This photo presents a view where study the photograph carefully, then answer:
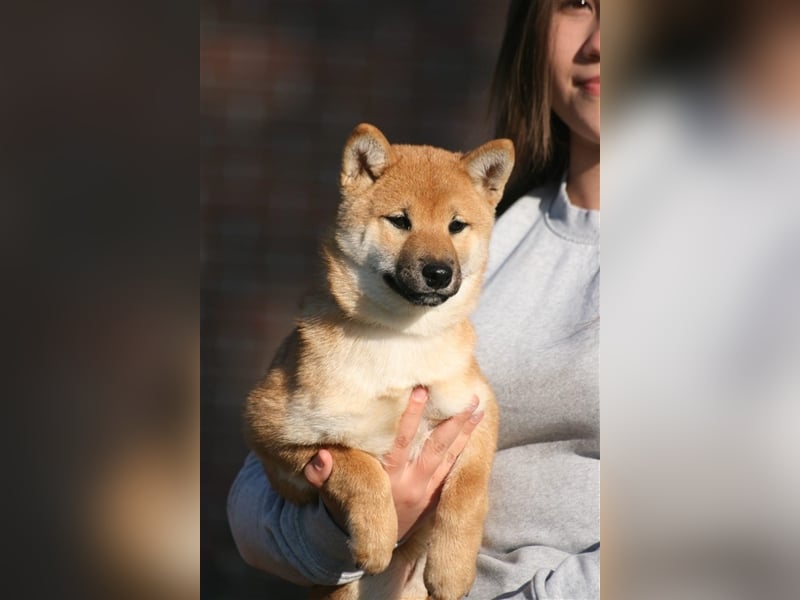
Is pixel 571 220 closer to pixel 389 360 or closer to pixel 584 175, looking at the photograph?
pixel 584 175

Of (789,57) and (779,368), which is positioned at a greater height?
(789,57)

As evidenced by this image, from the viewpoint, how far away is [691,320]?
184 centimetres

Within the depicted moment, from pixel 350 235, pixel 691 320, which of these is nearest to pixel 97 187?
pixel 350 235

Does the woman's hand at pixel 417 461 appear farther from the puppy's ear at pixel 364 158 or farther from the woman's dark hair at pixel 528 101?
the woman's dark hair at pixel 528 101

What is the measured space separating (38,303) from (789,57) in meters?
1.49

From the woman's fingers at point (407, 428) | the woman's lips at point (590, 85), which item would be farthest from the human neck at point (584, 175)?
the woman's fingers at point (407, 428)

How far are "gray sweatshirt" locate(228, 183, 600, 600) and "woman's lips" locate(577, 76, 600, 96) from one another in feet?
1.01

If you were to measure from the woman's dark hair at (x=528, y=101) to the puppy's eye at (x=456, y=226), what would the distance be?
0.58 m

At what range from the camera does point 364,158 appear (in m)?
2.13

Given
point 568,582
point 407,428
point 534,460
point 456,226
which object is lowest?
point 568,582

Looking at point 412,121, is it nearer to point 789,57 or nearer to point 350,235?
point 350,235

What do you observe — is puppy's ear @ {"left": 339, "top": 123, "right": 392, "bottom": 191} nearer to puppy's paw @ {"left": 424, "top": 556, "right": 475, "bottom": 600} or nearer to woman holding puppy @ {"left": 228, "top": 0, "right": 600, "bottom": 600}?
woman holding puppy @ {"left": 228, "top": 0, "right": 600, "bottom": 600}

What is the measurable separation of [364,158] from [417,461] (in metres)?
0.66

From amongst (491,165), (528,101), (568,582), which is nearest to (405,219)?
(491,165)
